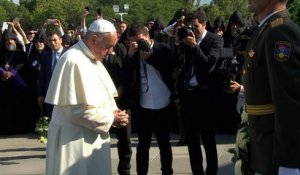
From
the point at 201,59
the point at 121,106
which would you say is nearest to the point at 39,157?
the point at 121,106

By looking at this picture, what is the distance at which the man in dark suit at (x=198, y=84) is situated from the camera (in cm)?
715

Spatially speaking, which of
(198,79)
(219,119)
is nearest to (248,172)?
(198,79)

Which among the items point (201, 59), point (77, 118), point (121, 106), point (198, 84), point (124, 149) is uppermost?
point (201, 59)

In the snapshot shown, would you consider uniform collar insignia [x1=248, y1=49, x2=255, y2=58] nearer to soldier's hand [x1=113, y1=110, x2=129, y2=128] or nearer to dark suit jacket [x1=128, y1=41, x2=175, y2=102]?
soldier's hand [x1=113, y1=110, x2=129, y2=128]

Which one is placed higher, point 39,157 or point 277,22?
point 277,22

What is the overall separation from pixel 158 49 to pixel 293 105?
14.5ft

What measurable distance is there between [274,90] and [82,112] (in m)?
2.00

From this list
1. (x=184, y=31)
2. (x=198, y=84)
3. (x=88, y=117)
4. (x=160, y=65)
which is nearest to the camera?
(x=88, y=117)

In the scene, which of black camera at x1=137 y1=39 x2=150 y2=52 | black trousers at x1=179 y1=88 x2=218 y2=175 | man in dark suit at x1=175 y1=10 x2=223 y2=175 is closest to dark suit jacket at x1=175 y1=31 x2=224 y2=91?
man in dark suit at x1=175 y1=10 x2=223 y2=175

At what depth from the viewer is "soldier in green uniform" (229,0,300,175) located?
10.6 ft

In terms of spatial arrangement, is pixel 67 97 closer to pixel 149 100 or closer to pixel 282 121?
pixel 282 121

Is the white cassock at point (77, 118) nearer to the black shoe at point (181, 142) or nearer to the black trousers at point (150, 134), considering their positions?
the black trousers at point (150, 134)

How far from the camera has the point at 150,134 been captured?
302 inches

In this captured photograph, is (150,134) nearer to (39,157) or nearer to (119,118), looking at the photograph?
(119,118)
